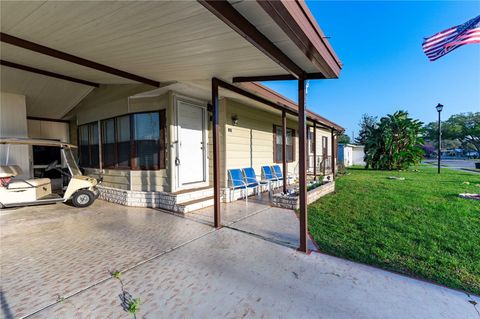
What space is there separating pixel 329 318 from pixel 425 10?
38.0 ft

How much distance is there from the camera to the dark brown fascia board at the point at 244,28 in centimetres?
189

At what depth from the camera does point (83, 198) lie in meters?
5.81

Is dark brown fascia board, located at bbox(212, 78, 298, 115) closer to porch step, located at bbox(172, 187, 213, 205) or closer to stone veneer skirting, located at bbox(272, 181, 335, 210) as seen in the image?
stone veneer skirting, located at bbox(272, 181, 335, 210)

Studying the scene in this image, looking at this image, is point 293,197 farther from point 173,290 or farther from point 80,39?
point 80,39

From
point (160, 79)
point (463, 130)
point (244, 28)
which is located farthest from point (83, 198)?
point (463, 130)

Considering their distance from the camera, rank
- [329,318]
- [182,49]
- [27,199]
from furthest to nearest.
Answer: [27,199], [182,49], [329,318]

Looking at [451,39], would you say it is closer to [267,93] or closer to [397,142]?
[267,93]

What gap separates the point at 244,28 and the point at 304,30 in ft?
1.87

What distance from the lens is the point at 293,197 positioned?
18.4 feet

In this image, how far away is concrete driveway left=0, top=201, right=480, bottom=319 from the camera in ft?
6.66

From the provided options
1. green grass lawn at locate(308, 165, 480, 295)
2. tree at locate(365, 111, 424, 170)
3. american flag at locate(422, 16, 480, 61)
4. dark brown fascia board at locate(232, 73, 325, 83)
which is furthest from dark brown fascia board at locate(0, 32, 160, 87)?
tree at locate(365, 111, 424, 170)

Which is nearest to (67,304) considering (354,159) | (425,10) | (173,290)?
(173,290)

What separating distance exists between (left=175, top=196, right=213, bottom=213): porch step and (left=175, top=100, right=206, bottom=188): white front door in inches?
22.1

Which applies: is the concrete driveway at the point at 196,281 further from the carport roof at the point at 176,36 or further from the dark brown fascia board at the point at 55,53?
the dark brown fascia board at the point at 55,53
